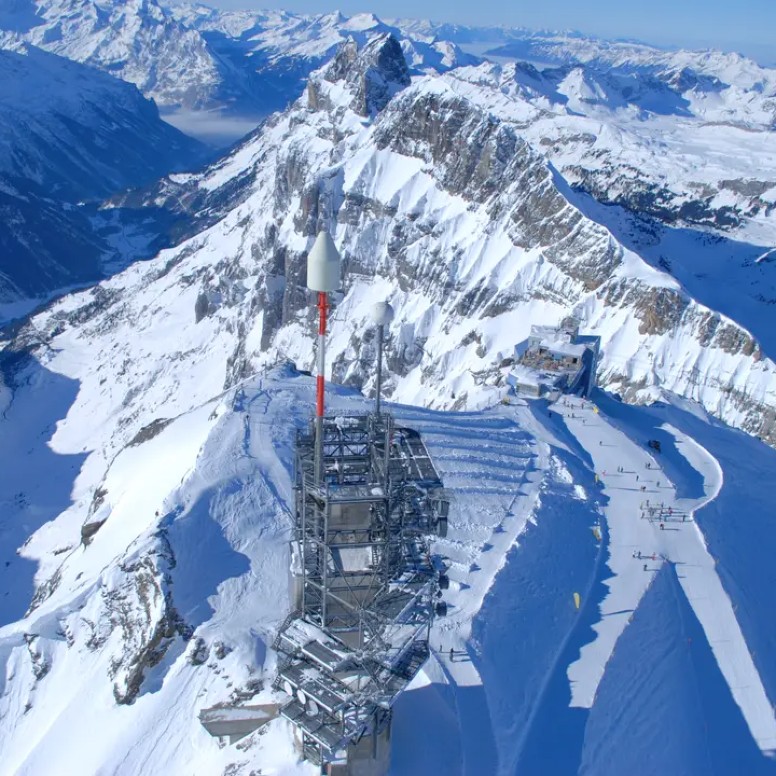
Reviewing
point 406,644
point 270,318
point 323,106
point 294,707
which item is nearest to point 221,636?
point 294,707

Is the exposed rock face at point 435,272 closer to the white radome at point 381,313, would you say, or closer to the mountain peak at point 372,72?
the mountain peak at point 372,72

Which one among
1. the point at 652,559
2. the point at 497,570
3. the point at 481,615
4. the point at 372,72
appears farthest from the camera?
the point at 372,72

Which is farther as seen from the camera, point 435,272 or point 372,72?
point 372,72

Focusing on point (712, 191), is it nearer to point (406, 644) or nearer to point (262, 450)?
point (262, 450)

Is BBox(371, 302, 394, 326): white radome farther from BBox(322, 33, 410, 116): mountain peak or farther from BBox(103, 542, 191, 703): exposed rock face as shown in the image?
BBox(322, 33, 410, 116): mountain peak

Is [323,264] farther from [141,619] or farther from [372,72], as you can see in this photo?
[372,72]

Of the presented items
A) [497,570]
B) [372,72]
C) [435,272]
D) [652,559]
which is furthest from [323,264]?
[372,72]
